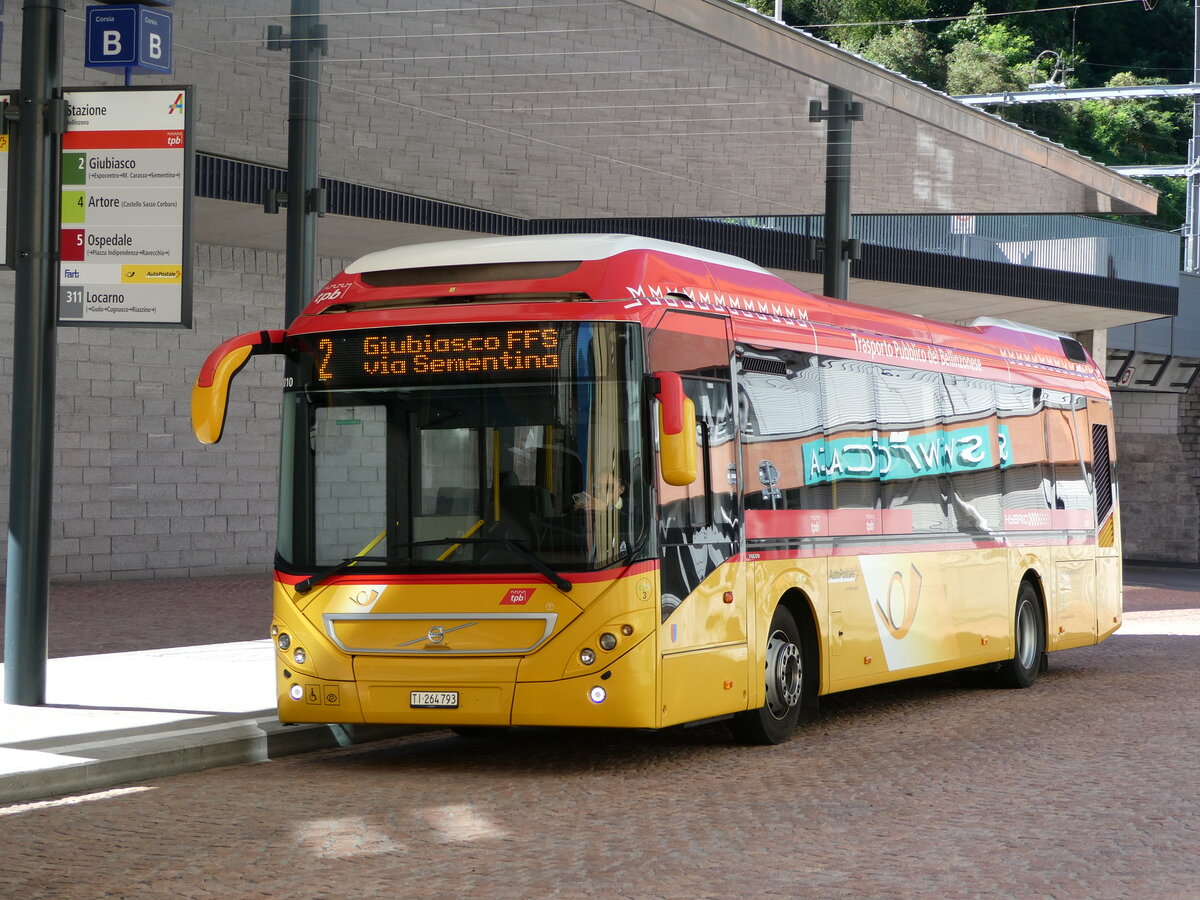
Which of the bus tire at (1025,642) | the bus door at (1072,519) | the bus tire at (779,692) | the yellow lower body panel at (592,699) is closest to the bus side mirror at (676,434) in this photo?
the yellow lower body panel at (592,699)

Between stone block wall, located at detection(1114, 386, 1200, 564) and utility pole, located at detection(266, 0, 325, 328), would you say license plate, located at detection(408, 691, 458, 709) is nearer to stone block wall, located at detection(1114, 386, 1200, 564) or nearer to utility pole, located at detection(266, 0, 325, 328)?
utility pole, located at detection(266, 0, 325, 328)

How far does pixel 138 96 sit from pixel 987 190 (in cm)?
1224

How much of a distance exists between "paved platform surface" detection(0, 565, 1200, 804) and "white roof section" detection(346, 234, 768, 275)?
115 inches

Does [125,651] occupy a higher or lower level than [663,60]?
lower

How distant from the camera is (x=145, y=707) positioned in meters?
11.5

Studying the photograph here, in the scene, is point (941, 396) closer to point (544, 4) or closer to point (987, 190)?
point (544, 4)

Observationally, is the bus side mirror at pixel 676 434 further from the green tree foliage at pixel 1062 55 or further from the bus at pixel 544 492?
the green tree foliage at pixel 1062 55

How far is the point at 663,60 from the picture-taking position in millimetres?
14922

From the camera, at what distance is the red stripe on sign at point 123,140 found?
37.0 ft

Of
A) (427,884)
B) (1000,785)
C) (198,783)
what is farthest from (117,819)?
(1000,785)

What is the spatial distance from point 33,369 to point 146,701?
232 centimetres

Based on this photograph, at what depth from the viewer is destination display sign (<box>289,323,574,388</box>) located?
9750mm

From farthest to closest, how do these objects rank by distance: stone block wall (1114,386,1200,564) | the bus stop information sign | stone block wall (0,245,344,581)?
1. stone block wall (1114,386,1200,564)
2. stone block wall (0,245,344,581)
3. the bus stop information sign

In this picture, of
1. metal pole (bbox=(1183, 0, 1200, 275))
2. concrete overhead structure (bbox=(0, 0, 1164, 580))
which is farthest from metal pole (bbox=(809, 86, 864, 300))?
metal pole (bbox=(1183, 0, 1200, 275))
